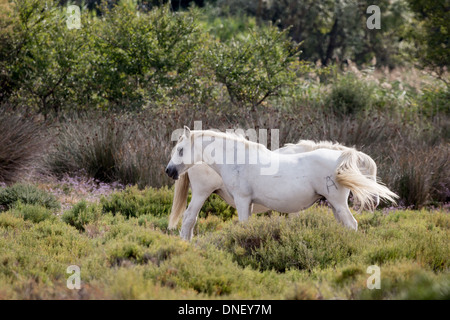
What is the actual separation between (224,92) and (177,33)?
199cm

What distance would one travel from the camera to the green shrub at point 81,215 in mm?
8648

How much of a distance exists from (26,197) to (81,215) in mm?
1165

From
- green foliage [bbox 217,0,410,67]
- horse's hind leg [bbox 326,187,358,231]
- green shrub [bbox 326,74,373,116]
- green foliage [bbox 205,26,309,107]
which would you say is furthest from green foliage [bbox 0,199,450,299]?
green foliage [bbox 217,0,410,67]

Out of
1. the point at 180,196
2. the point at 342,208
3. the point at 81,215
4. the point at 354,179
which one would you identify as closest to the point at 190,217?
the point at 180,196

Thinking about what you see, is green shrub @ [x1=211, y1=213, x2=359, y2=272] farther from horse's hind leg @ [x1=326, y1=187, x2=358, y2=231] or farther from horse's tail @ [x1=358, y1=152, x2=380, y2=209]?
horse's tail @ [x1=358, y1=152, x2=380, y2=209]

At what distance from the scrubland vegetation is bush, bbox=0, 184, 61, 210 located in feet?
0.07

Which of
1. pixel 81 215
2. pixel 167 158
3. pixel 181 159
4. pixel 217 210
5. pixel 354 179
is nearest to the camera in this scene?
pixel 354 179

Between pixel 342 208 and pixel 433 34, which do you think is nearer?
pixel 342 208

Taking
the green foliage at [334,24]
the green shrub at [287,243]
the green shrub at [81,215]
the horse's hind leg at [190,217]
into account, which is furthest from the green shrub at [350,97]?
the green foliage at [334,24]

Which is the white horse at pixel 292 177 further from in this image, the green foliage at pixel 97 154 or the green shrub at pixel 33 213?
the green foliage at pixel 97 154

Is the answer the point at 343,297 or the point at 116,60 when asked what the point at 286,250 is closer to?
the point at 343,297

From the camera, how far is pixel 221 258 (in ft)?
20.8

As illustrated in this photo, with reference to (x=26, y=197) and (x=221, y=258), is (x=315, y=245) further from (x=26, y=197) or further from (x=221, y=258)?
(x=26, y=197)

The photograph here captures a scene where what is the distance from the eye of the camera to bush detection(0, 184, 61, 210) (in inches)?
369
